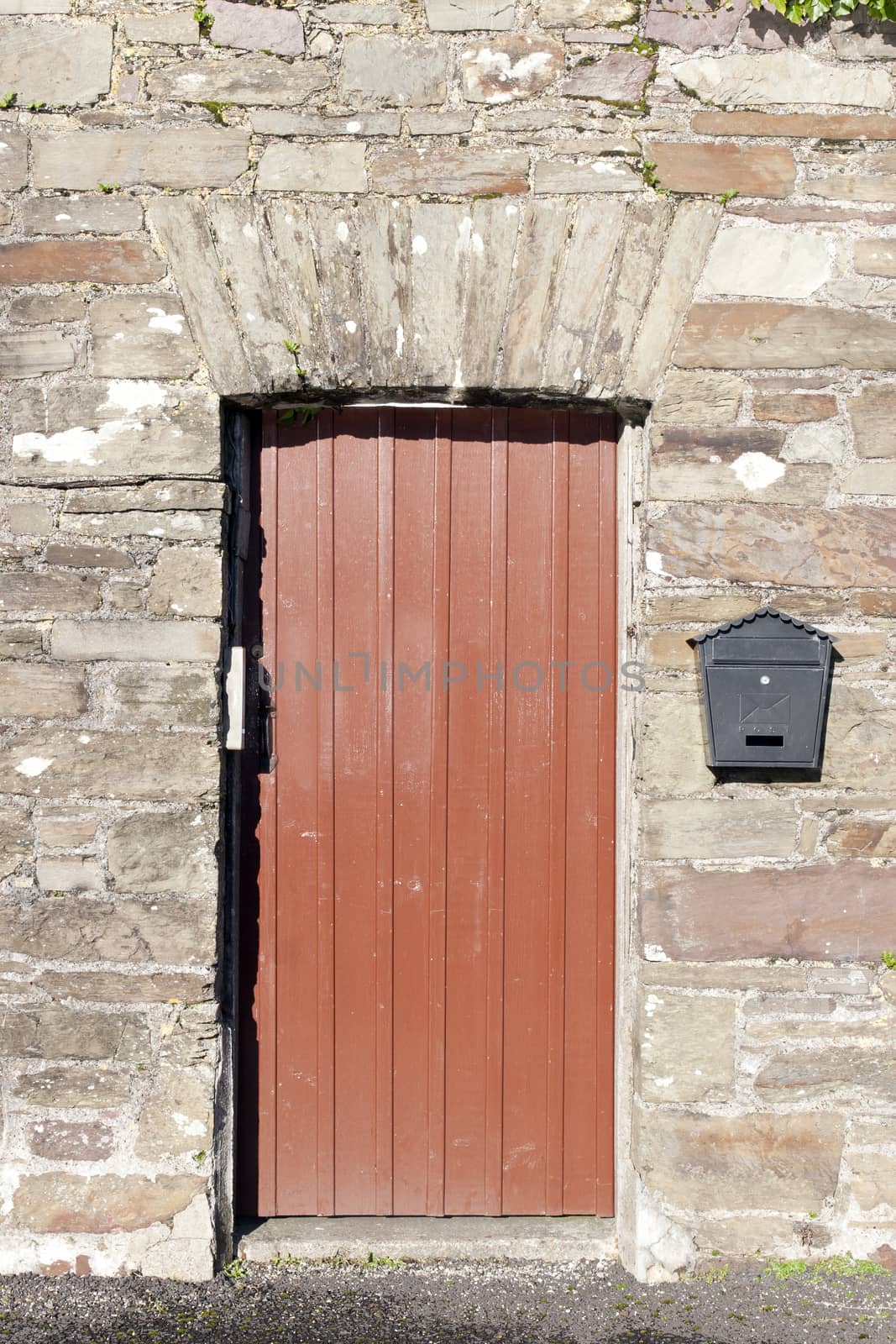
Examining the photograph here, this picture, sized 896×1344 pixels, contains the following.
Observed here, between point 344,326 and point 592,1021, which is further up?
point 344,326

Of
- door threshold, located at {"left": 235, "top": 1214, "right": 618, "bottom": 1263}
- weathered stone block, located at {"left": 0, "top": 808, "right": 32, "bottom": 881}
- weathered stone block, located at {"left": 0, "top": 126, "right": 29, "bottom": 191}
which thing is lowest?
door threshold, located at {"left": 235, "top": 1214, "right": 618, "bottom": 1263}

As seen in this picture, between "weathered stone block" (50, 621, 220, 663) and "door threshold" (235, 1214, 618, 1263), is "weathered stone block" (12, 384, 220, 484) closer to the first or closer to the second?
"weathered stone block" (50, 621, 220, 663)

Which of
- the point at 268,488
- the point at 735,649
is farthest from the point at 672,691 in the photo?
the point at 268,488

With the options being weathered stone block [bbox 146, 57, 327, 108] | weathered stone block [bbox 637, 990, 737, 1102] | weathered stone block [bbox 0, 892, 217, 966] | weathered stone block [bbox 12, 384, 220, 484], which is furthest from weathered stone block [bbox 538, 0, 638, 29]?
weathered stone block [bbox 637, 990, 737, 1102]

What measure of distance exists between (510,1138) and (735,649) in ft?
5.29

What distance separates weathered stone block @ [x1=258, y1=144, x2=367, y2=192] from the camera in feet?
9.05

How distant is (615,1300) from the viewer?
267 cm

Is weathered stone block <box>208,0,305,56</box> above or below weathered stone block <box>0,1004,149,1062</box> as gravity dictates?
above

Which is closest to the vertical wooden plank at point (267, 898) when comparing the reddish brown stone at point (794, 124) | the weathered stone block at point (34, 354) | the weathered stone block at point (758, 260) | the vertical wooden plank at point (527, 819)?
the weathered stone block at point (34, 354)

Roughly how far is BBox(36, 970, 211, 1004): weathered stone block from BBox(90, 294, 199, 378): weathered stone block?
1688 millimetres

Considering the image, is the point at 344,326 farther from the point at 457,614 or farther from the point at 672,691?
the point at 672,691

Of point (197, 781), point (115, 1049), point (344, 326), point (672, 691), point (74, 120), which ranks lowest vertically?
point (115, 1049)

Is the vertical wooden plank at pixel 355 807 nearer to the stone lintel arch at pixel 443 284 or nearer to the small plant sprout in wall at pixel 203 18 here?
the stone lintel arch at pixel 443 284

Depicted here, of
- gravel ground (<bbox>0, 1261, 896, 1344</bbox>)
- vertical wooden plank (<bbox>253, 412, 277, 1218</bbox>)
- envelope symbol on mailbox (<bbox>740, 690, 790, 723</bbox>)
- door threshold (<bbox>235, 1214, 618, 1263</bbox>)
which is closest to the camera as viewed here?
gravel ground (<bbox>0, 1261, 896, 1344</bbox>)
